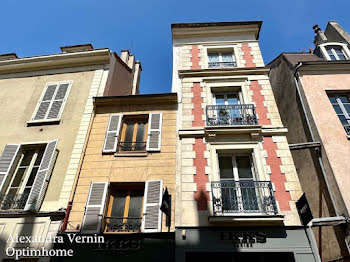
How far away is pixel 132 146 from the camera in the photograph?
7512 millimetres

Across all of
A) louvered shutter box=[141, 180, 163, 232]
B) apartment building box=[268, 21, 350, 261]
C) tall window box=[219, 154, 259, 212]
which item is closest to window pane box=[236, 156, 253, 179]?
tall window box=[219, 154, 259, 212]

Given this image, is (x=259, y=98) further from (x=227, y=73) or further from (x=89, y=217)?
(x=89, y=217)

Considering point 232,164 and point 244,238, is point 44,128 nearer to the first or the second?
point 232,164

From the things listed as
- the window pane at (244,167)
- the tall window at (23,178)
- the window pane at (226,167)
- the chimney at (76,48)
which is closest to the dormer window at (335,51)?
the window pane at (244,167)

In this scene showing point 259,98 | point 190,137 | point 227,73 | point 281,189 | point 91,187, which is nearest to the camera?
point 281,189

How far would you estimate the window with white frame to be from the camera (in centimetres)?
954

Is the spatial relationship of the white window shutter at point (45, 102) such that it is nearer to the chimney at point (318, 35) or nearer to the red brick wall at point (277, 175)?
the red brick wall at point (277, 175)

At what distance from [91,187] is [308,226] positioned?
5.47m

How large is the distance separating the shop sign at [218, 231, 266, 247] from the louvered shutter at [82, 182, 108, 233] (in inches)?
118

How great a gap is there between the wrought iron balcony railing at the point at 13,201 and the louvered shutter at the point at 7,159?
0.34m

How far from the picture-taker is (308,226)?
548cm

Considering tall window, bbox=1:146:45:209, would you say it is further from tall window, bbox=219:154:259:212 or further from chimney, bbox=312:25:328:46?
chimney, bbox=312:25:328:46

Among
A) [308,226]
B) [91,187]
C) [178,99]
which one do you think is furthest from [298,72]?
[91,187]

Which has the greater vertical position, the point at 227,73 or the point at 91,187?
the point at 227,73
